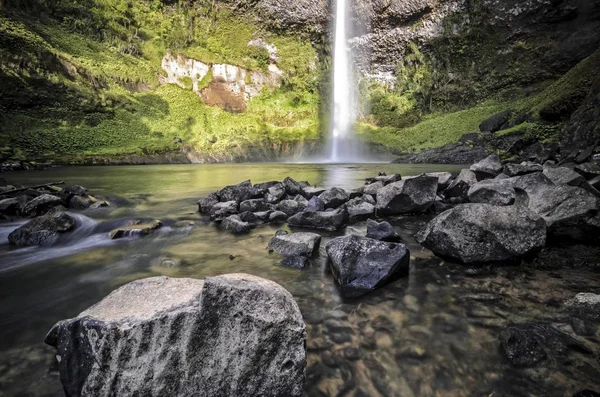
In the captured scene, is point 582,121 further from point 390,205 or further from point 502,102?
point 502,102

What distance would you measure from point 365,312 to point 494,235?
1.96 meters

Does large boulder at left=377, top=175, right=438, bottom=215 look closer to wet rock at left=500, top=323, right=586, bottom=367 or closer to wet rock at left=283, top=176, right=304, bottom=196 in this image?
wet rock at left=283, top=176, right=304, bottom=196

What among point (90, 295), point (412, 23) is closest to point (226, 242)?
point (90, 295)

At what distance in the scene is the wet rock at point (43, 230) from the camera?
5.06m

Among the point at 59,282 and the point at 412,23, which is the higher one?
the point at 412,23

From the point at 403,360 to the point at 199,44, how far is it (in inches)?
2165

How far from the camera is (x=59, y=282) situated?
3.63 metres

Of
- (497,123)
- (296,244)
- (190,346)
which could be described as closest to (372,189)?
(296,244)

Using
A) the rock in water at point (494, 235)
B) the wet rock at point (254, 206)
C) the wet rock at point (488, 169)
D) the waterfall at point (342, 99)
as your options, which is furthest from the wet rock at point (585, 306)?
the waterfall at point (342, 99)

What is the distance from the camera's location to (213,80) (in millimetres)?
44656

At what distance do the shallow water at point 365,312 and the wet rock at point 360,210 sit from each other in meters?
1.17

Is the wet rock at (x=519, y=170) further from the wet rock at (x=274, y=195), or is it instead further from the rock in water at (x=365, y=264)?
the rock in water at (x=365, y=264)

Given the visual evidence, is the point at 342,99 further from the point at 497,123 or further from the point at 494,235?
the point at 494,235

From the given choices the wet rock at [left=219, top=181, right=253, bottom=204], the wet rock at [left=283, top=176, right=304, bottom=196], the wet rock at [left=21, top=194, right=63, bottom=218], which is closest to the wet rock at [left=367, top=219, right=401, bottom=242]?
the wet rock at [left=283, top=176, right=304, bottom=196]
